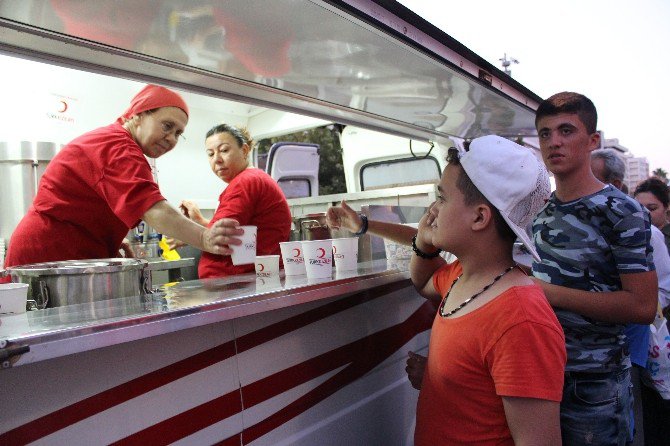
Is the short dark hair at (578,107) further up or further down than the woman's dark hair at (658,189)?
further up

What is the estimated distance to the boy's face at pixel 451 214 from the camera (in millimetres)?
1519

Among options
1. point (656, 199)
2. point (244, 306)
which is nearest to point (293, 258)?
point (244, 306)

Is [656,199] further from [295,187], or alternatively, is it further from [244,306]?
[244,306]

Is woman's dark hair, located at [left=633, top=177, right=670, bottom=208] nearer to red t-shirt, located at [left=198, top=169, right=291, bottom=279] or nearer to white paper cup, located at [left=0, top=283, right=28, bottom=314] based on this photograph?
red t-shirt, located at [left=198, top=169, right=291, bottom=279]

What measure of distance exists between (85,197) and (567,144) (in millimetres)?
2010

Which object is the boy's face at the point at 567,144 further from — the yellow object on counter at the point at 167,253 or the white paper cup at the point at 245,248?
the yellow object on counter at the point at 167,253

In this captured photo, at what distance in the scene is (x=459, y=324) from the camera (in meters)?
1.50

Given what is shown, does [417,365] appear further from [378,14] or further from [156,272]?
[156,272]

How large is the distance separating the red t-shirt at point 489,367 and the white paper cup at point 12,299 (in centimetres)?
121

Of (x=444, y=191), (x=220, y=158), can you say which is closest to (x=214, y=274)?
(x=220, y=158)

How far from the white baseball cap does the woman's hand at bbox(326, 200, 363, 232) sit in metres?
0.95

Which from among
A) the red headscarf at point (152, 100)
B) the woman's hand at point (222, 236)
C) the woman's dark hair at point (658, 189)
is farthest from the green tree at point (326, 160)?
the woman's hand at point (222, 236)

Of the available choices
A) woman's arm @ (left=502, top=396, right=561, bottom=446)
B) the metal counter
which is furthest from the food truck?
woman's arm @ (left=502, top=396, right=561, bottom=446)

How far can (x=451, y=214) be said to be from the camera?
1.53 meters
